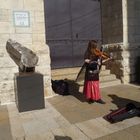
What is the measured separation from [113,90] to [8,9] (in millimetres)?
3823

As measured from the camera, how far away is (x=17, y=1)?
635cm

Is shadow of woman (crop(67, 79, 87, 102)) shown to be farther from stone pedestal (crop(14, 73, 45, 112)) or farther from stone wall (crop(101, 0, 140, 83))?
stone wall (crop(101, 0, 140, 83))

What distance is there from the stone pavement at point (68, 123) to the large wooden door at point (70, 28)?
2.69 metres

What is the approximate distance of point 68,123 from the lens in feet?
15.7

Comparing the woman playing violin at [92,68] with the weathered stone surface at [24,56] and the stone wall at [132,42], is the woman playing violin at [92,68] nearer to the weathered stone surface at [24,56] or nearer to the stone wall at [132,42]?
the weathered stone surface at [24,56]

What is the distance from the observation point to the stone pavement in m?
4.21

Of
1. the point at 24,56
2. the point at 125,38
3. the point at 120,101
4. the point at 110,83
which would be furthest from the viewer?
the point at 125,38

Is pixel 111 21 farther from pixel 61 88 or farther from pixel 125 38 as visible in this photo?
pixel 61 88

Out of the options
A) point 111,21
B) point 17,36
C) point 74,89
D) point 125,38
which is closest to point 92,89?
point 74,89

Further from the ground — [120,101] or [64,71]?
[64,71]

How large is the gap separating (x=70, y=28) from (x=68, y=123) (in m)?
5.01

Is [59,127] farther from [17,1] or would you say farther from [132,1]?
[132,1]

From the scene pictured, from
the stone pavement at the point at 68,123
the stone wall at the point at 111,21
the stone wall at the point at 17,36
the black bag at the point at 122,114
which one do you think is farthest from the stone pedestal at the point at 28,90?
the stone wall at the point at 111,21

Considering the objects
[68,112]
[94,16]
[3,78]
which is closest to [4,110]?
[3,78]
